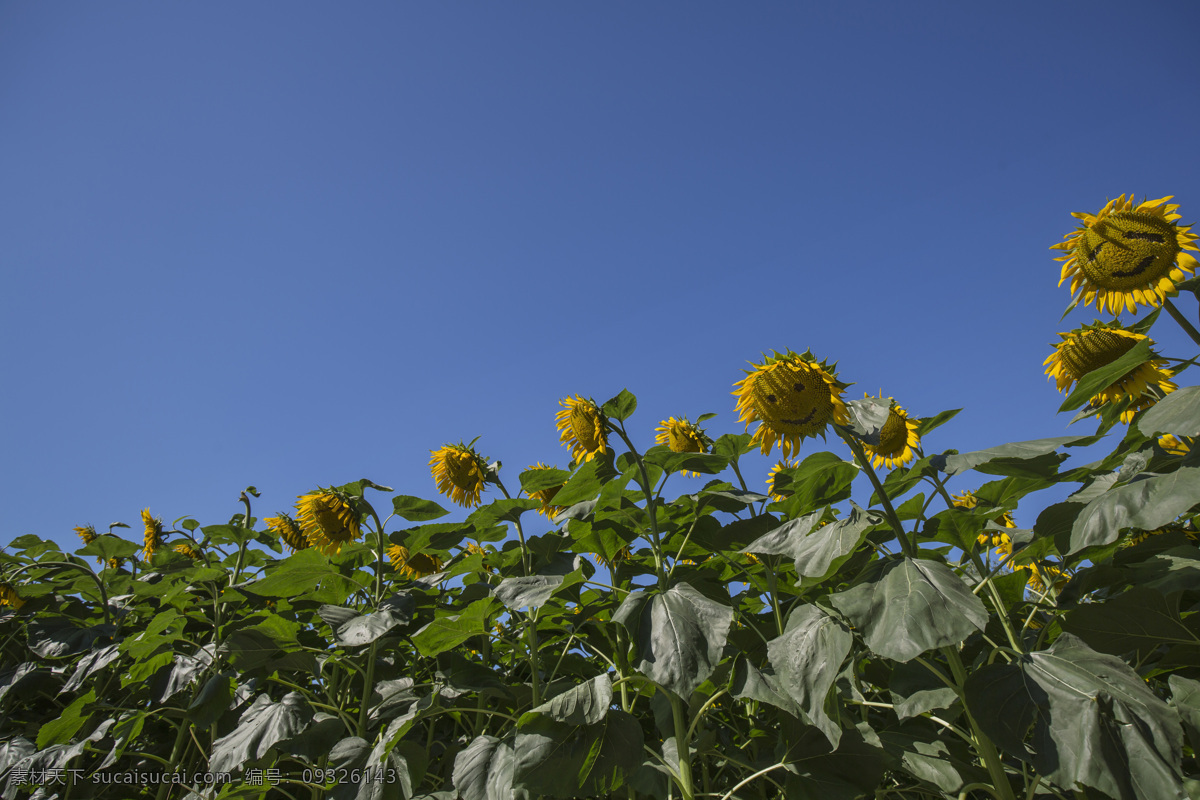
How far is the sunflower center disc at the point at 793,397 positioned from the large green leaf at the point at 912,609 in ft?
1.68

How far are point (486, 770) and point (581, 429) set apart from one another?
1270mm

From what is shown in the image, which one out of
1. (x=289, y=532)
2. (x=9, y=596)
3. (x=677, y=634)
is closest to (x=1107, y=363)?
(x=677, y=634)

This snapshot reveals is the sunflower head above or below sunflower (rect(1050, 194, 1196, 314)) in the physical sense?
above

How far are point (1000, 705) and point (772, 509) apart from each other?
808 millimetres

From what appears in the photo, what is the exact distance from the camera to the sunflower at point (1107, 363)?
204 cm

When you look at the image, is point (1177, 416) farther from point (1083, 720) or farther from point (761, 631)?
point (761, 631)

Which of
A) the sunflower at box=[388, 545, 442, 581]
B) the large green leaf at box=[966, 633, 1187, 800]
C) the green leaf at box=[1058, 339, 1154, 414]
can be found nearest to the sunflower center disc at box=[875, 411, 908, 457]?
the green leaf at box=[1058, 339, 1154, 414]

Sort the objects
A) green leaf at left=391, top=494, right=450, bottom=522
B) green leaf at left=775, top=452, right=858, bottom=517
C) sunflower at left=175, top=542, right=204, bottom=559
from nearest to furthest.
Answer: green leaf at left=775, top=452, right=858, bottom=517, green leaf at left=391, top=494, right=450, bottom=522, sunflower at left=175, top=542, right=204, bottom=559

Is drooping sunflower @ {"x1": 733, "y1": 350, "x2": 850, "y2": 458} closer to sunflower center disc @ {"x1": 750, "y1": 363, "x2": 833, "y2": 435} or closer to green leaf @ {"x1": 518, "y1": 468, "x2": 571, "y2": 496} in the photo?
sunflower center disc @ {"x1": 750, "y1": 363, "x2": 833, "y2": 435}

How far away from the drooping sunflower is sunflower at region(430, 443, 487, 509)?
1329mm

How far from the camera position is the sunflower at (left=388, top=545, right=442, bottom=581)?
3.14 meters

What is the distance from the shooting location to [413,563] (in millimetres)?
3174

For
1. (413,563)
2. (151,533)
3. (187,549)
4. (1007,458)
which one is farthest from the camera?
(151,533)

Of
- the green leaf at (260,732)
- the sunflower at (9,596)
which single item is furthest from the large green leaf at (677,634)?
the sunflower at (9,596)
